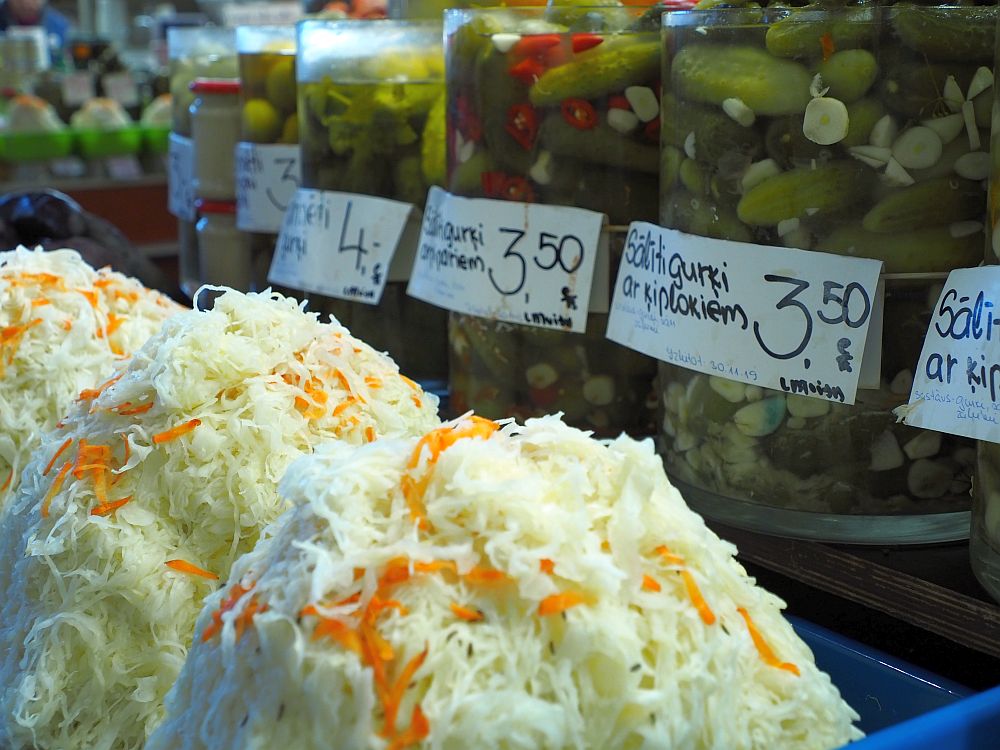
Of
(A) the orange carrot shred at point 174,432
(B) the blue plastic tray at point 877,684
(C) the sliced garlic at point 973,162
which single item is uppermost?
(C) the sliced garlic at point 973,162

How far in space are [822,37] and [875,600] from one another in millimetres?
366

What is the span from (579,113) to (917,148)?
0.31 metres

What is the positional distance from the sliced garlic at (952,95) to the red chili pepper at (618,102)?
0.29 m

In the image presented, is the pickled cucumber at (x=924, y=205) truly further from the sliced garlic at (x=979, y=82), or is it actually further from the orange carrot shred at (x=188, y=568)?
the orange carrot shred at (x=188, y=568)

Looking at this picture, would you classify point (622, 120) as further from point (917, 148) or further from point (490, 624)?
point (490, 624)

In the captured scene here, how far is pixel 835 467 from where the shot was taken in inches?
33.2

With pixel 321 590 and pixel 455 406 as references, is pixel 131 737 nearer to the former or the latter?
pixel 321 590

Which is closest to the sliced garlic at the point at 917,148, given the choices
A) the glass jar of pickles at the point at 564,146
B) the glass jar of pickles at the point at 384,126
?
the glass jar of pickles at the point at 564,146

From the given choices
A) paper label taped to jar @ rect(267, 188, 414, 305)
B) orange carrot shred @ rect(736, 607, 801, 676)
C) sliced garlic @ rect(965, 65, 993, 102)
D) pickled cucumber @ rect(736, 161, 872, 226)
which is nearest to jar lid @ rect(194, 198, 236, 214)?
paper label taped to jar @ rect(267, 188, 414, 305)

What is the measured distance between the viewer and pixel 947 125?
80cm

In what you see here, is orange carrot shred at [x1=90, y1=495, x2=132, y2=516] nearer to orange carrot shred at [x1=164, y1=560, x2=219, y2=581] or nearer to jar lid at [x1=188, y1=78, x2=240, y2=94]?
orange carrot shred at [x1=164, y1=560, x2=219, y2=581]

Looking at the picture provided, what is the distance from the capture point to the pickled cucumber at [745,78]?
82 centimetres

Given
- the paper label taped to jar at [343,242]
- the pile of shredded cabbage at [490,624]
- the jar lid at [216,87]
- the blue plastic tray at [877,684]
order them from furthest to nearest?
the jar lid at [216,87], the paper label taped to jar at [343,242], the blue plastic tray at [877,684], the pile of shredded cabbage at [490,624]

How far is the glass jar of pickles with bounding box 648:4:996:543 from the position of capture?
2.63 feet
